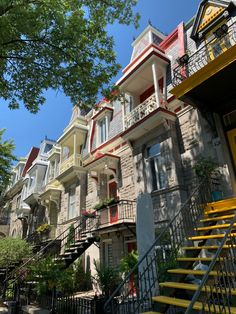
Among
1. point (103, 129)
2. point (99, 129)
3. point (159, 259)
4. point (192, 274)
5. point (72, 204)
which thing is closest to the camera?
point (192, 274)

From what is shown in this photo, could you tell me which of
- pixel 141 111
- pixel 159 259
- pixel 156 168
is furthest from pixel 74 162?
pixel 159 259

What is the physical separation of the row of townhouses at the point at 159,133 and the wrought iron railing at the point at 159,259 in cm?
119

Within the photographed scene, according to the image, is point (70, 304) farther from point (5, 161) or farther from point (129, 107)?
point (5, 161)

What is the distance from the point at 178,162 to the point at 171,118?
6.58ft

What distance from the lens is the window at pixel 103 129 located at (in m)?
15.7

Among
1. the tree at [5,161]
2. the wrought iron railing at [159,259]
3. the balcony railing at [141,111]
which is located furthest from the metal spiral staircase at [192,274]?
the tree at [5,161]

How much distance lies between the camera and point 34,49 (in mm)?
8625

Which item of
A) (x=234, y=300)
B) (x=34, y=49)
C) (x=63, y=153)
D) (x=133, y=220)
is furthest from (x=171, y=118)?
(x=63, y=153)

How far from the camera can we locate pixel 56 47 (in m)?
8.62

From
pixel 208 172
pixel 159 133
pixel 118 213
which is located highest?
pixel 159 133

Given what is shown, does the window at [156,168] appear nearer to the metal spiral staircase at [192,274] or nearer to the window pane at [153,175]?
the window pane at [153,175]

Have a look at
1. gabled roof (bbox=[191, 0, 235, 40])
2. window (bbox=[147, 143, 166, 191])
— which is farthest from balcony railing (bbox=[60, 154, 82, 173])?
gabled roof (bbox=[191, 0, 235, 40])

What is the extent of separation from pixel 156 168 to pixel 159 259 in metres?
5.25

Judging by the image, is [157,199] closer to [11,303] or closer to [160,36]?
[11,303]
